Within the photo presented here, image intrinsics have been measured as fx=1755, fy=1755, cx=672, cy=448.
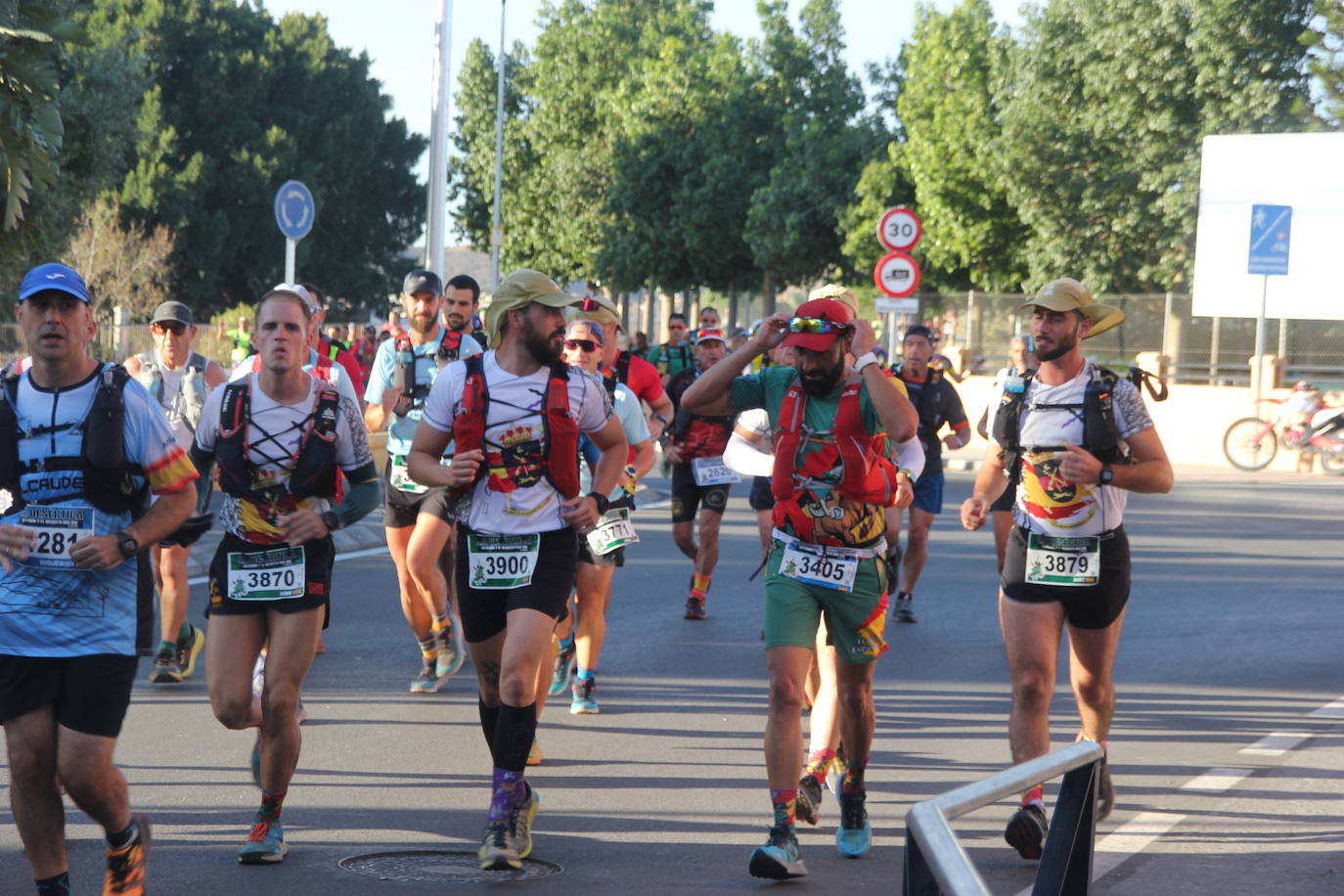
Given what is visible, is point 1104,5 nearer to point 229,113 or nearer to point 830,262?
point 830,262

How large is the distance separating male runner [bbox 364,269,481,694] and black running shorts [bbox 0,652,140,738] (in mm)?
3765

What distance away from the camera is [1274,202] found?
1399 inches

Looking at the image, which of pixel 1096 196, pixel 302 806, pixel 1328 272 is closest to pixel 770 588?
pixel 302 806

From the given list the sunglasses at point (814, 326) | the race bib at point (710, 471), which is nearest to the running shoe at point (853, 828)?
the sunglasses at point (814, 326)

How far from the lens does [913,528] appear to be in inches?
448

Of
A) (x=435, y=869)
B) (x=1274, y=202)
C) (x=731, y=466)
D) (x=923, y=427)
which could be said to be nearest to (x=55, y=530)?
(x=435, y=869)

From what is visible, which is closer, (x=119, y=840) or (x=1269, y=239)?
(x=119, y=840)

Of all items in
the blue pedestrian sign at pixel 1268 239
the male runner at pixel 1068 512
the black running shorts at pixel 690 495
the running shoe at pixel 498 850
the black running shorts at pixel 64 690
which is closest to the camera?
the black running shorts at pixel 64 690

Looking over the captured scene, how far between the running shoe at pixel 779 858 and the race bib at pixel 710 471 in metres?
5.85

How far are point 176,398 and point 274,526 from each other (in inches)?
136

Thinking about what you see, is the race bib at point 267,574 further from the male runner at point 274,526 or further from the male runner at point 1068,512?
the male runner at point 1068,512

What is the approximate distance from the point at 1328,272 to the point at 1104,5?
11.2 metres

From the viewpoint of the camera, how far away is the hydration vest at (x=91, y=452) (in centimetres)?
473

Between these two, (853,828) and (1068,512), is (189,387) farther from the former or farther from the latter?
(1068,512)
